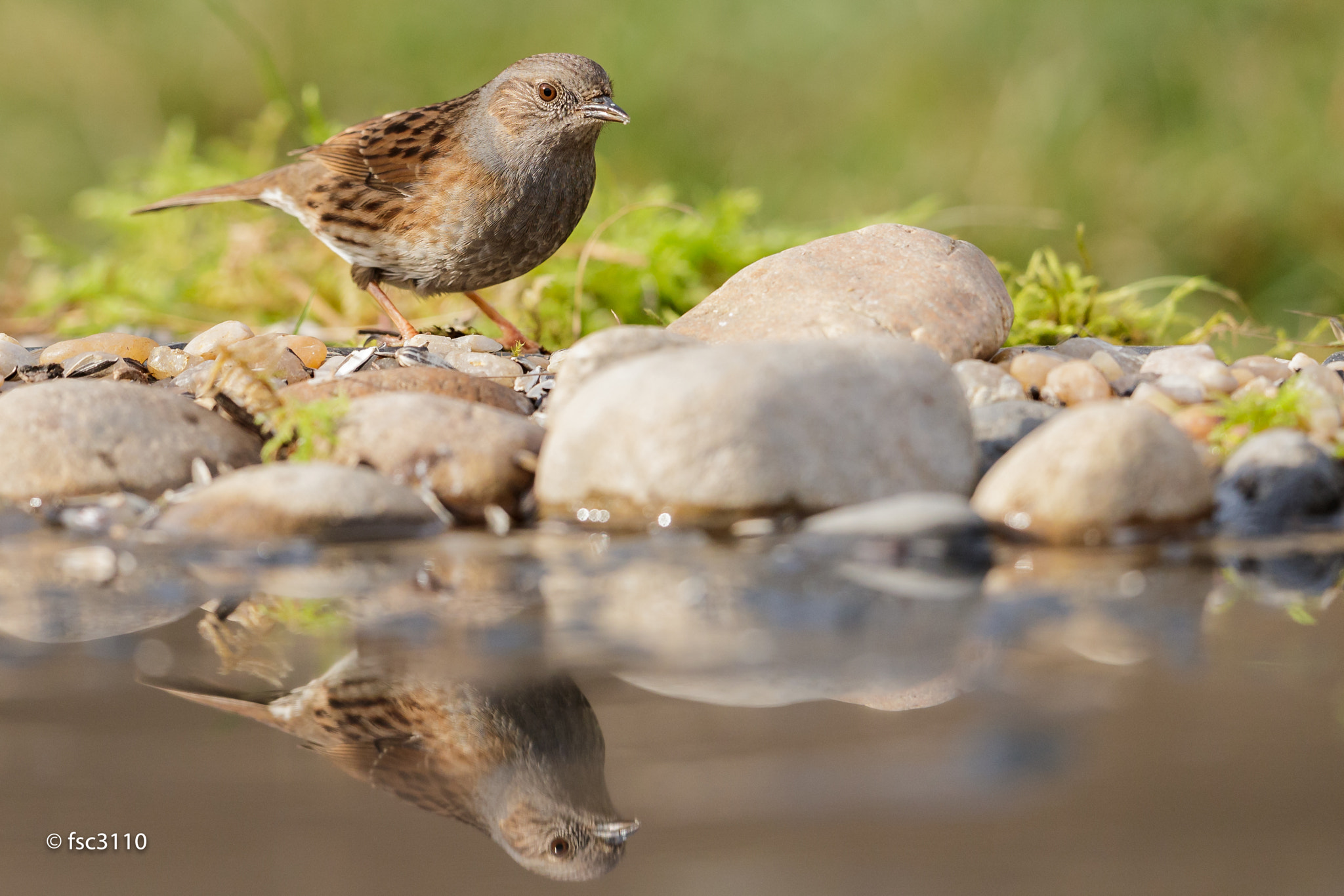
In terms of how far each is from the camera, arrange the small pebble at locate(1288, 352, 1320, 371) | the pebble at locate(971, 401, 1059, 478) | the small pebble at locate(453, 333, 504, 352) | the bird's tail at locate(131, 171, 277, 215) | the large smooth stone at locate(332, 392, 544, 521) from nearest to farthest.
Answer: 1. the large smooth stone at locate(332, 392, 544, 521)
2. the pebble at locate(971, 401, 1059, 478)
3. the small pebble at locate(1288, 352, 1320, 371)
4. the small pebble at locate(453, 333, 504, 352)
5. the bird's tail at locate(131, 171, 277, 215)

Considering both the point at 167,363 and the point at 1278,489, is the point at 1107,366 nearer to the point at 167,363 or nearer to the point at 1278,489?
the point at 1278,489

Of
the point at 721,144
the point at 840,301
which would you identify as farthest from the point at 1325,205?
the point at 840,301

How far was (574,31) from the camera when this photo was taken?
8984mm

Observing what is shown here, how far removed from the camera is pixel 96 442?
3193mm

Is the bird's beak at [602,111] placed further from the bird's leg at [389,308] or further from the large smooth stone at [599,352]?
the large smooth stone at [599,352]

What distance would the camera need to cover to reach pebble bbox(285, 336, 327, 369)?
4.19 metres

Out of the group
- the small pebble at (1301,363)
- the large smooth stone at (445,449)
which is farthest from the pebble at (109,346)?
the small pebble at (1301,363)

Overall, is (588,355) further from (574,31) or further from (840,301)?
(574,31)

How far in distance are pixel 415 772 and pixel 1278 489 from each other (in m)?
2.10

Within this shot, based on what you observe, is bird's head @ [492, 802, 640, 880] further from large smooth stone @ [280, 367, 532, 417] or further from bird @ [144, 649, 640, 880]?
large smooth stone @ [280, 367, 532, 417]

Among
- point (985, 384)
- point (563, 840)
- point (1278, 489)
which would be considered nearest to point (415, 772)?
point (563, 840)

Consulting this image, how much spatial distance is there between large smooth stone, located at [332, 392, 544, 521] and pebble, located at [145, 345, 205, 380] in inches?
46.2

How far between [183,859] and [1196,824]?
1286 mm

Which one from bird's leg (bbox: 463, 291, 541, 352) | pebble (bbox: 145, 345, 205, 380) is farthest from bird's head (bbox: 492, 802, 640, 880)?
bird's leg (bbox: 463, 291, 541, 352)
